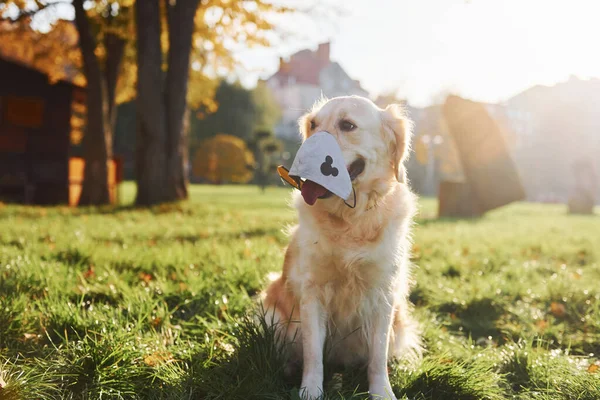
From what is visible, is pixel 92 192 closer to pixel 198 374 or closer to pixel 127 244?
pixel 127 244

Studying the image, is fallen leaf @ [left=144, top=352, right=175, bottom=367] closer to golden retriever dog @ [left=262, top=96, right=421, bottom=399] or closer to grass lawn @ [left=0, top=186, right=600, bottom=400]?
grass lawn @ [left=0, top=186, right=600, bottom=400]

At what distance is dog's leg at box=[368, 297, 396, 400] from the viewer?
2.45 metres

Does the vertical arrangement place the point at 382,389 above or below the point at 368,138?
below

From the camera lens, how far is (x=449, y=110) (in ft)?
47.0

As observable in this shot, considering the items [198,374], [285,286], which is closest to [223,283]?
[285,286]

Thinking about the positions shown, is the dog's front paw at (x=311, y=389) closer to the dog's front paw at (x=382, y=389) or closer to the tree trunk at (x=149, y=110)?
the dog's front paw at (x=382, y=389)

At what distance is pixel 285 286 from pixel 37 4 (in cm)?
1069

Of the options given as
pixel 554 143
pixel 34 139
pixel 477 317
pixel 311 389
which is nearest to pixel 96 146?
pixel 34 139

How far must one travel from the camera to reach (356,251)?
246 centimetres

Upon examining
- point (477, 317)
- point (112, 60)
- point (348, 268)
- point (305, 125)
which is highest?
point (112, 60)

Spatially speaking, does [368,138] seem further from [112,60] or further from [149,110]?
[112,60]

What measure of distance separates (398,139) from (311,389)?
1.35 meters

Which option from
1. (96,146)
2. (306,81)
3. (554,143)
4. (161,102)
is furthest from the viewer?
(306,81)

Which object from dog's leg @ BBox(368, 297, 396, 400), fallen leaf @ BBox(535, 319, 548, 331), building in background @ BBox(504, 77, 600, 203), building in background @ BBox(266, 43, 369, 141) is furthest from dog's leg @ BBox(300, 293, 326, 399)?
building in background @ BBox(266, 43, 369, 141)
